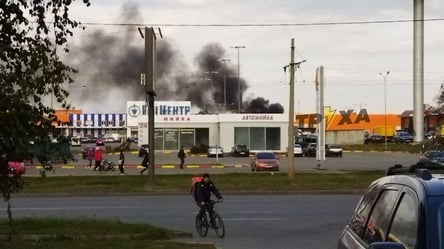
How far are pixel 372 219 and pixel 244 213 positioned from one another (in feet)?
51.5

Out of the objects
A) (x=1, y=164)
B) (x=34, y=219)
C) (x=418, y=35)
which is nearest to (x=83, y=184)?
(x=34, y=219)

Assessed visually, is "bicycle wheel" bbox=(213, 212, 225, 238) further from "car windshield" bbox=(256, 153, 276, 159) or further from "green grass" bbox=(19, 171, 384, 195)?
"car windshield" bbox=(256, 153, 276, 159)

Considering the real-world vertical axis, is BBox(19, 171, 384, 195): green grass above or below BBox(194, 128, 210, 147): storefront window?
below

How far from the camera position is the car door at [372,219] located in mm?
5098

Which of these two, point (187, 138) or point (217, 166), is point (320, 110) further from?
point (187, 138)

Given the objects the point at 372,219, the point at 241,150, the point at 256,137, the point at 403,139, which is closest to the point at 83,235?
the point at 372,219

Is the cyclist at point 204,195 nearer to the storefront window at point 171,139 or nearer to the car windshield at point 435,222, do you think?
the car windshield at point 435,222

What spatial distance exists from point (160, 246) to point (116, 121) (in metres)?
140

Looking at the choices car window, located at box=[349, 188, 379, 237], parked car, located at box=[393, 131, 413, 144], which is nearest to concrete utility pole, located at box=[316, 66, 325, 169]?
car window, located at box=[349, 188, 379, 237]

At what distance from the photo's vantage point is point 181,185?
32.8 metres

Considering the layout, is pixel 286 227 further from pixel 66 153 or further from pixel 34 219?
pixel 66 153

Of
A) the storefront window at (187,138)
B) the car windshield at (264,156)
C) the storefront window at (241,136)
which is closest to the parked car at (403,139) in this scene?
the storefront window at (241,136)

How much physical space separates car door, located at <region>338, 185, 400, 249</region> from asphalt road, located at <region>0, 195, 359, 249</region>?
7839mm

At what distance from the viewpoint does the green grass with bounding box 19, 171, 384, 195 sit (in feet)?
101
